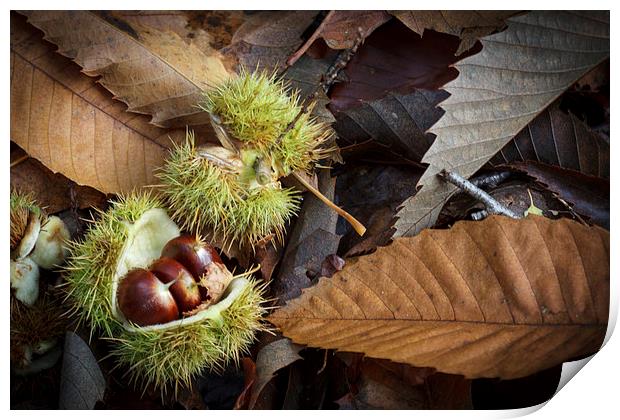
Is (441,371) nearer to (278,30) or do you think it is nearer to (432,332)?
(432,332)

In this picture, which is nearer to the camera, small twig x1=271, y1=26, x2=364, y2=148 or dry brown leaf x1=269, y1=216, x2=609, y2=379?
dry brown leaf x1=269, y1=216, x2=609, y2=379

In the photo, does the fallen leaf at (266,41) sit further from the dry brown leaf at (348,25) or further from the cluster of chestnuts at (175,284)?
the cluster of chestnuts at (175,284)

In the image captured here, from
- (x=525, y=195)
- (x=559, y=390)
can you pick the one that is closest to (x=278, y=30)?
(x=525, y=195)

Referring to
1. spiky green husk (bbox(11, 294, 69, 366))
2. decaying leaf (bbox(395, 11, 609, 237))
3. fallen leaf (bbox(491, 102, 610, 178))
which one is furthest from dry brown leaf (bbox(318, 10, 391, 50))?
spiky green husk (bbox(11, 294, 69, 366))

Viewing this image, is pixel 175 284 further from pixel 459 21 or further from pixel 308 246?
pixel 459 21

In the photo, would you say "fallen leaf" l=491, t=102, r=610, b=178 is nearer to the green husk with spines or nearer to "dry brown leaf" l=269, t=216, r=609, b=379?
"dry brown leaf" l=269, t=216, r=609, b=379

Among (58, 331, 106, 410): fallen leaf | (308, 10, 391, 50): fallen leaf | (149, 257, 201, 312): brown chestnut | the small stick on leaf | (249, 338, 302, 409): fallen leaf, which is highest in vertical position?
(308, 10, 391, 50): fallen leaf

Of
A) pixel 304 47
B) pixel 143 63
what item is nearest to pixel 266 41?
pixel 304 47
